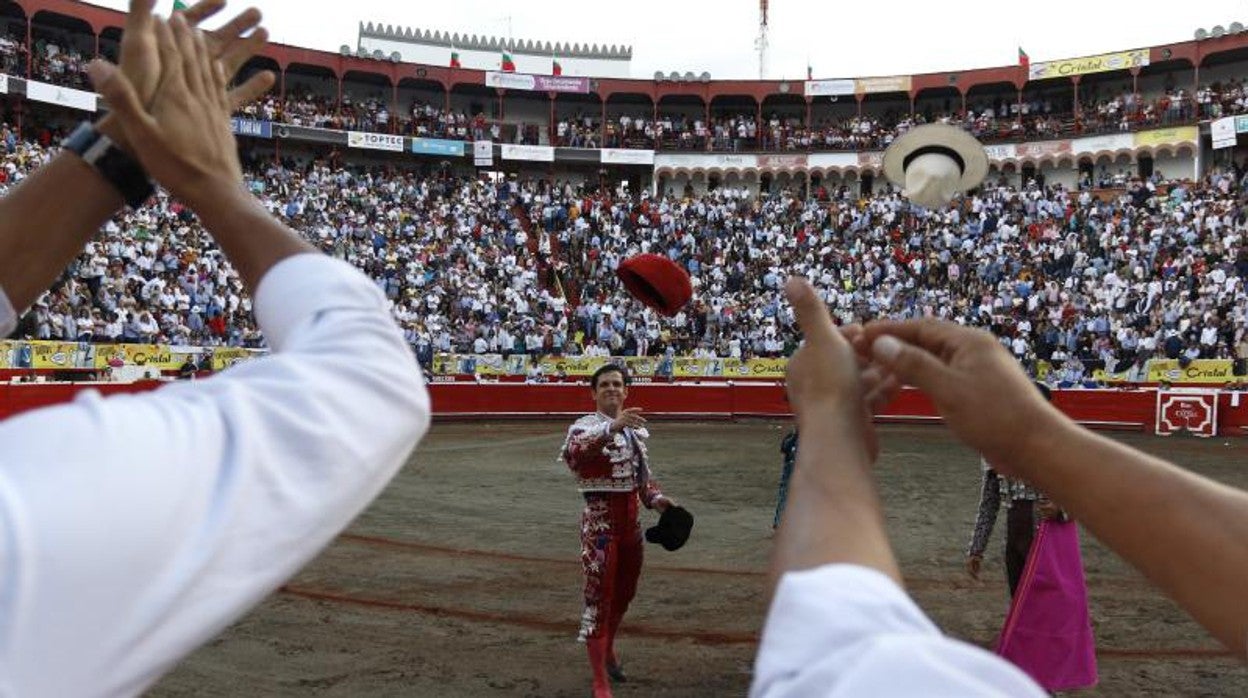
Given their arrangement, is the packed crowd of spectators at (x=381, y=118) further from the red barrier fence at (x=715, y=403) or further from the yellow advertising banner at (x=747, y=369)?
the yellow advertising banner at (x=747, y=369)

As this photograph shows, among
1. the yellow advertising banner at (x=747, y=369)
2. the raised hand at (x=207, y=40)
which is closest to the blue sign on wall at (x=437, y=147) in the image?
the yellow advertising banner at (x=747, y=369)

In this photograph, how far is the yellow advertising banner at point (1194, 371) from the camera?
71.8 ft

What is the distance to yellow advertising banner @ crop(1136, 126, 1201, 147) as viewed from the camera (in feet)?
118

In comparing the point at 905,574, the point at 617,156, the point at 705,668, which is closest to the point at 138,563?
the point at 705,668

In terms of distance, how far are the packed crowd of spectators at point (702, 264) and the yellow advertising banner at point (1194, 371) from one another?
59 cm

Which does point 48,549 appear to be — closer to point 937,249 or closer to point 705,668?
point 705,668

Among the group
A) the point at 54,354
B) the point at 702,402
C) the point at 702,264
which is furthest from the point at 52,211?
the point at 702,264

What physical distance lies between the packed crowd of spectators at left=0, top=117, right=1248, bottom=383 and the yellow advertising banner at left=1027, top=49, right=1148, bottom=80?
725 centimetres

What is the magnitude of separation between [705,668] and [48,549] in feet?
18.1

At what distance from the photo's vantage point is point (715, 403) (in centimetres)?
2397

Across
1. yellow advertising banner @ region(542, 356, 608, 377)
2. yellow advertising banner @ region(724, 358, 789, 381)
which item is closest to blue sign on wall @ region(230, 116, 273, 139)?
yellow advertising banner @ region(542, 356, 608, 377)

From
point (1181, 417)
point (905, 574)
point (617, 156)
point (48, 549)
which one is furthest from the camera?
point (617, 156)

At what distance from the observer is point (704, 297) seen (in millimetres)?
30750

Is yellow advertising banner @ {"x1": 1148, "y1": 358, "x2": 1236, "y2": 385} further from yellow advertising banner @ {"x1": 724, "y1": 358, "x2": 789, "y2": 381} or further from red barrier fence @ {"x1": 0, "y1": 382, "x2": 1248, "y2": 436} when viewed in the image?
yellow advertising banner @ {"x1": 724, "y1": 358, "x2": 789, "y2": 381}
